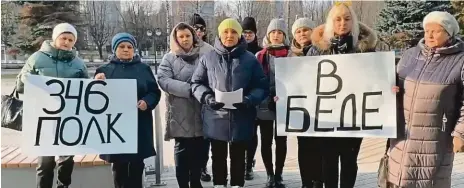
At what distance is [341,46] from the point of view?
384 centimetres

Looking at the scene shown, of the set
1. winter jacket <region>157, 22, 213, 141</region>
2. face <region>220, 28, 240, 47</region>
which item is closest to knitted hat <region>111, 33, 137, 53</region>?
winter jacket <region>157, 22, 213, 141</region>

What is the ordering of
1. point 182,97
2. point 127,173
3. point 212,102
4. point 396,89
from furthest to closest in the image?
point 182,97 → point 127,173 → point 212,102 → point 396,89

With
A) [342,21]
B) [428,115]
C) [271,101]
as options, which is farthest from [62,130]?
[428,115]

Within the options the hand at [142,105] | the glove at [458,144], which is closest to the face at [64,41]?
the hand at [142,105]

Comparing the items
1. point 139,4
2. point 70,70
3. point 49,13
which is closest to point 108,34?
point 139,4

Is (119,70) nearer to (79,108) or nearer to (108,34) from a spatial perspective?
(79,108)

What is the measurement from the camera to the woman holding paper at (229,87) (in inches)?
157

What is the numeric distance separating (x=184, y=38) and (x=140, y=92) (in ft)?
1.93

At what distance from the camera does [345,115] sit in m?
3.91

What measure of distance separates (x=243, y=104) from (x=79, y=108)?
132 cm

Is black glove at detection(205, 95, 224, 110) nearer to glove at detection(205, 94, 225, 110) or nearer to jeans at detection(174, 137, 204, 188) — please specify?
glove at detection(205, 94, 225, 110)

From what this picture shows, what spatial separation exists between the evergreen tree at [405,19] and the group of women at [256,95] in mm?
14946

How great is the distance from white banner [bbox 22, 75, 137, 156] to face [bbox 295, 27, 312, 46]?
152cm

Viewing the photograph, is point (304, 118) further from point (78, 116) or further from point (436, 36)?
point (78, 116)
